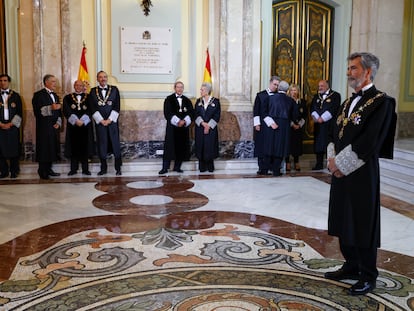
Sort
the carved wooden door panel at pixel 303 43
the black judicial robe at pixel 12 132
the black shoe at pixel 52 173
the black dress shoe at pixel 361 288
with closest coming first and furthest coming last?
the black dress shoe at pixel 361 288 → the black judicial robe at pixel 12 132 → the black shoe at pixel 52 173 → the carved wooden door panel at pixel 303 43

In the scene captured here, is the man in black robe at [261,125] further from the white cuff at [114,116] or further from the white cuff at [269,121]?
the white cuff at [114,116]

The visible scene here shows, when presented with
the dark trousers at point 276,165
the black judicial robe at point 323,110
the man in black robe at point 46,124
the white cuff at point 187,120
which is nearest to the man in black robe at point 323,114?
the black judicial robe at point 323,110

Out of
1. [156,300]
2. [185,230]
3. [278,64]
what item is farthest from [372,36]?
[156,300]

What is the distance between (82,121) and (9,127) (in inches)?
42.9

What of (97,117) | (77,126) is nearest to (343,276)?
(97,117)

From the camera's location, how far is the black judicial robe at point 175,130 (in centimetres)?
774

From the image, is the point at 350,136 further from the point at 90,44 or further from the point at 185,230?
the point at 90,44

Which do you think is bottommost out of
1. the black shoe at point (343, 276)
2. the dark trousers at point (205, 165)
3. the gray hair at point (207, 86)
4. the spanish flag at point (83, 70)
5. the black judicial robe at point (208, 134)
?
the black shoe at point (343, 276)

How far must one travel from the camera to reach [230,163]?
814 cm

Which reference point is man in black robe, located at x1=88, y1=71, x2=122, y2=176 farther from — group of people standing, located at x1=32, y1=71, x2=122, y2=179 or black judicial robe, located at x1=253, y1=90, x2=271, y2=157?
black judicial robe, located at x1=253, y1=90, x2=271, y2=157

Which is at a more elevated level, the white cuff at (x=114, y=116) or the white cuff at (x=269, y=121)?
the white cuff at (x=114, y=116)

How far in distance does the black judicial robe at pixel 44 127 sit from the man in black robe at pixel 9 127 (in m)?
0.29

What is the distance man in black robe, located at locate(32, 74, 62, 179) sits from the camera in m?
7.20

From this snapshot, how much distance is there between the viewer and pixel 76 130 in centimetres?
751
